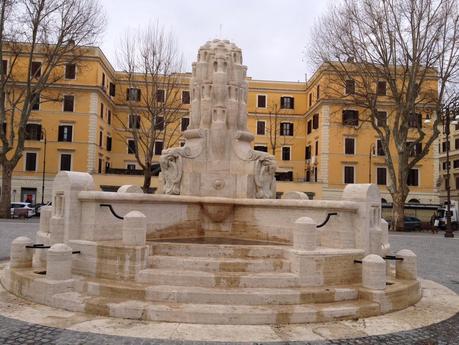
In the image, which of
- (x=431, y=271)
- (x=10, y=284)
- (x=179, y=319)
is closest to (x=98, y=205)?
(x=10, y=284)

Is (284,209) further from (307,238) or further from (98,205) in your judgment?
(98,205)

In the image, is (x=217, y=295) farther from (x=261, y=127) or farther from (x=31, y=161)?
(x=261, y=127)

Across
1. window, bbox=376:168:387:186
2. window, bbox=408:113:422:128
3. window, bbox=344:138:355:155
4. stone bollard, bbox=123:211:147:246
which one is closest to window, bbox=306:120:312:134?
window, bbox=344:138:355:155

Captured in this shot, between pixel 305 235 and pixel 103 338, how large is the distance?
3.60m

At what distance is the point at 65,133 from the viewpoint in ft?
156

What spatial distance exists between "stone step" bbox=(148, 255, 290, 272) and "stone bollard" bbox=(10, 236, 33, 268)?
9.10 ft

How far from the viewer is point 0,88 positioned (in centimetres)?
2938

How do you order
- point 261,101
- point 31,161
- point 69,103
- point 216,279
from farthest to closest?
point 261,101
point 69,103
point 31,161
point 216,279

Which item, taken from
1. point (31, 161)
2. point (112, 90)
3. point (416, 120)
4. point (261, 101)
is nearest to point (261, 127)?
point (261, 101)

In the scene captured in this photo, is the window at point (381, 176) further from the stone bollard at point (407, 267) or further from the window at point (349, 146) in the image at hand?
the stone bollard at point (407, 267)

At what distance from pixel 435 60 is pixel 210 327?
1033 inches

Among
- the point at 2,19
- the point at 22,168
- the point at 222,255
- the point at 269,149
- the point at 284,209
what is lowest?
the point at 222,255

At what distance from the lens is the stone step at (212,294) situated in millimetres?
6648

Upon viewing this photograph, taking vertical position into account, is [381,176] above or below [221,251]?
above
